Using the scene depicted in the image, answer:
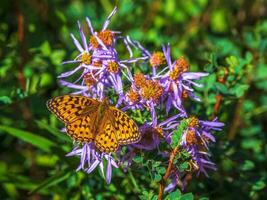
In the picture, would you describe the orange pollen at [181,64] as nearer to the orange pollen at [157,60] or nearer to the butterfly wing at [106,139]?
the orange pollen at [157,60]

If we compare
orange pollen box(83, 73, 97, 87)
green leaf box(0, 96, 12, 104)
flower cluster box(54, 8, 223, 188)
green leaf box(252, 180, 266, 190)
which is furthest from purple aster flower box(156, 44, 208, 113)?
green leaf box(0, 96, 12, 104)

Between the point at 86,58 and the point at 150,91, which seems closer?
the point at 150,91

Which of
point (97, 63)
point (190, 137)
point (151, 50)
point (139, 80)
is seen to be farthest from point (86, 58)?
point (151, 50)

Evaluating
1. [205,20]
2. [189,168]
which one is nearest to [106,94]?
[189,168]

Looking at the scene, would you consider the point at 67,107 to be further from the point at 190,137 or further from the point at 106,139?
the point at 190,137

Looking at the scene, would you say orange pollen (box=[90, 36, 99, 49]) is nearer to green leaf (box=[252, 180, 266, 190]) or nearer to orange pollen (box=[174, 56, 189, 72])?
orange pollen (box=[174, 56, 189, 72])

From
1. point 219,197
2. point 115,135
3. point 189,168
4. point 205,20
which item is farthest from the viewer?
point 205,20

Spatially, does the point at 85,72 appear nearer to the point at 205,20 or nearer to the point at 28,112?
the point at 28,112
